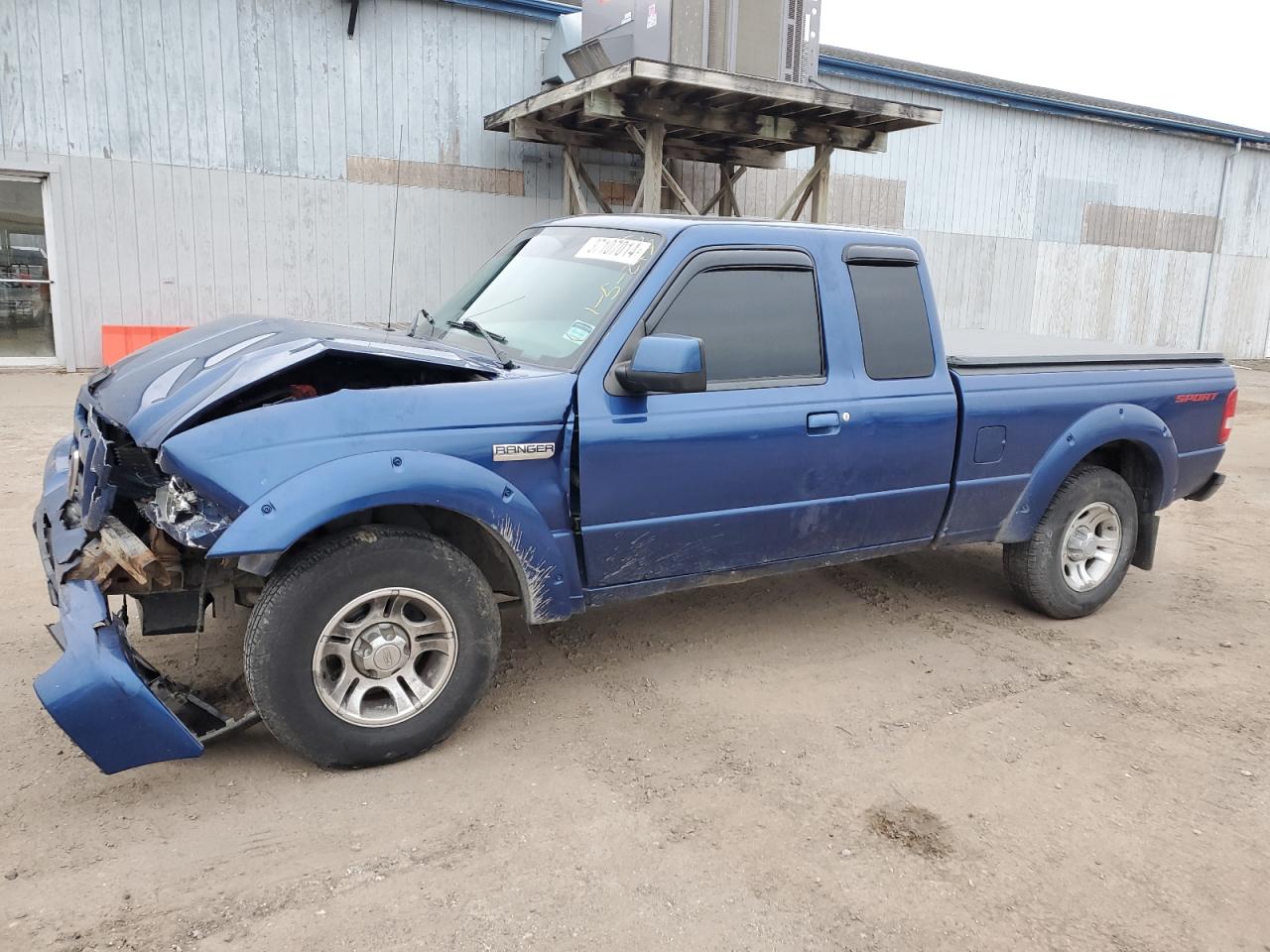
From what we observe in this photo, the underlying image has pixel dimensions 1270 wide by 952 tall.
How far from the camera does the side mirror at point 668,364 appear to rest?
11.4 feet

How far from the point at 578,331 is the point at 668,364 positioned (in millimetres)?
510

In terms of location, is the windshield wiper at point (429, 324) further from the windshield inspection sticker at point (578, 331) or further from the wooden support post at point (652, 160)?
the wooden support post at point (652, 160)

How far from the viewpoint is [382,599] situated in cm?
331

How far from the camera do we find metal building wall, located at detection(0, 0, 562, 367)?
11273mm

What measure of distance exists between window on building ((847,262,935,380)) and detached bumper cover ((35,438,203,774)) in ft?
10.3

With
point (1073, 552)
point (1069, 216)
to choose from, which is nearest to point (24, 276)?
point (1073, 552)

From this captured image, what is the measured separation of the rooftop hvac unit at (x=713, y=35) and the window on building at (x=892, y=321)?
7.06 m

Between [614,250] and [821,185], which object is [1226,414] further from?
[821,185]

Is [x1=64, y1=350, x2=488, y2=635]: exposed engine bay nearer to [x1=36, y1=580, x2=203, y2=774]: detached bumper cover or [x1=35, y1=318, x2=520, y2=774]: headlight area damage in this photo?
[x1=35, y1=318, x2=520, y2=774]: headlight area damage

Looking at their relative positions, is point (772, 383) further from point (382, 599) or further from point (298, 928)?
point (298, 928)

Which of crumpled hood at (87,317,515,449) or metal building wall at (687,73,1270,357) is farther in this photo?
metal building wall at (687,73,1270,357)

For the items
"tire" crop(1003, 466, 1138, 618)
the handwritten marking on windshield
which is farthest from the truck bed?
the handwritten marking on windshield

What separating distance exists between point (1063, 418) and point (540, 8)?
36.5 ft

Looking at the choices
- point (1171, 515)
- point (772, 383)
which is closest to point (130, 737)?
point (772, 383)
